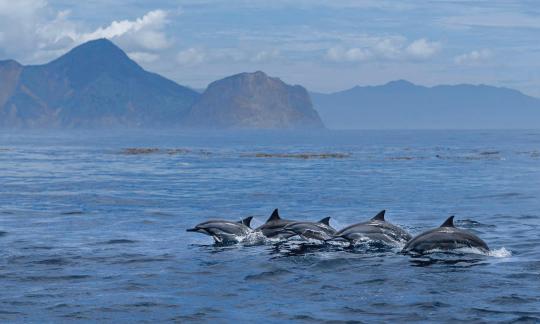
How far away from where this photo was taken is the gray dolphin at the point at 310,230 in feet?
79.8

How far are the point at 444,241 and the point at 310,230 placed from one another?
4422mm

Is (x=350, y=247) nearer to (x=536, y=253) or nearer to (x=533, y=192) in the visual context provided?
(x=536, y=253)

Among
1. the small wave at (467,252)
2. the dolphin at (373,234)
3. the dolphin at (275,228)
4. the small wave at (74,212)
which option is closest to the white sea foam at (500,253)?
the small wave at (467,252)

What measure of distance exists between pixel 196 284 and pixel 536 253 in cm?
1061

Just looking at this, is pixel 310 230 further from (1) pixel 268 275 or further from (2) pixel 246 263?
(1) pixel 268 275

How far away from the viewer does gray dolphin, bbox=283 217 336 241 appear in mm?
24312

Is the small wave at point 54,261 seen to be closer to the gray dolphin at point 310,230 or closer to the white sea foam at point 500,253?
the gray dolphin at point 310,230

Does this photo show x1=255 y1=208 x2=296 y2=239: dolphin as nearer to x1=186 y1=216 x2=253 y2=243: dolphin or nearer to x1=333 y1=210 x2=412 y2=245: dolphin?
x1=186 y1=216 x2=253 y2=243: dolphin

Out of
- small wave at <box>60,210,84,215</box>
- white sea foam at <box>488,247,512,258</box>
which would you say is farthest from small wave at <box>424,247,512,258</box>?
small wave at <box>60,210,84,215</box>

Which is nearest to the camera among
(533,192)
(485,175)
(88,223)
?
(88,223)

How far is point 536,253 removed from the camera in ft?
75.3

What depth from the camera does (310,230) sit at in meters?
24.4

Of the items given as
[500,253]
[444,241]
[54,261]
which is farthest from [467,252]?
[54,261]

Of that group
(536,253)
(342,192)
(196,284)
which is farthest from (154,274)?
(342,192)
